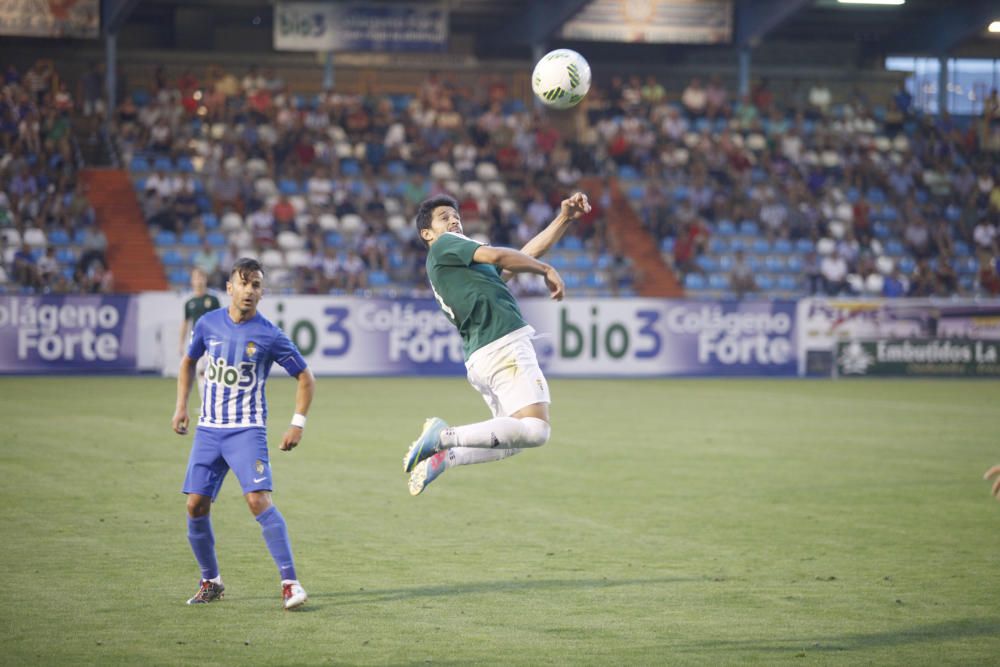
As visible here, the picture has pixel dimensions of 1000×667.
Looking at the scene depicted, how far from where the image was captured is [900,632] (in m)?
7.37

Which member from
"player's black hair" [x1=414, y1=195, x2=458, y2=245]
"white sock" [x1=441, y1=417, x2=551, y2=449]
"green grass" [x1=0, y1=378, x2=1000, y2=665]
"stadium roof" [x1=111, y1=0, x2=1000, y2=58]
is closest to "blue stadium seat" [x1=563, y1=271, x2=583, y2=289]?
"stadium roof" [x1=111, y1=0, x2=1000, y2=58]

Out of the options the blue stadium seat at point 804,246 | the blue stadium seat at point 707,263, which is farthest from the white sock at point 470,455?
the blue stadium seat at point 804,246

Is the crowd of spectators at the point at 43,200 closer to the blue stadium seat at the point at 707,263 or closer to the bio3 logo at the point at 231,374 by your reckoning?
the blue stadium seat at the point at 707,263

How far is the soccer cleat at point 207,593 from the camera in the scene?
7.88 meters

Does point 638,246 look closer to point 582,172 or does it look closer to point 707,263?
point 707,263

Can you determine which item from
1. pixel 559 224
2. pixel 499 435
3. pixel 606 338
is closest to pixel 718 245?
pixel 606 338

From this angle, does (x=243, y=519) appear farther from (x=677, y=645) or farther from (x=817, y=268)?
(x=817, y=268)

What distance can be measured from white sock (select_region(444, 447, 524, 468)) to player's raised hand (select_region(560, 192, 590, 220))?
1.51 m

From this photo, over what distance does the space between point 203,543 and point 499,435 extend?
6.16 ft

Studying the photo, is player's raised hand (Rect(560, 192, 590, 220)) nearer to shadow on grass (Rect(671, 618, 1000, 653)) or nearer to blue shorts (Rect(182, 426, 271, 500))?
blue shorts (Rect(182, 426, 271, 500))

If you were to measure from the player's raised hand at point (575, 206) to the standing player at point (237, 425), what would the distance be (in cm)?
189

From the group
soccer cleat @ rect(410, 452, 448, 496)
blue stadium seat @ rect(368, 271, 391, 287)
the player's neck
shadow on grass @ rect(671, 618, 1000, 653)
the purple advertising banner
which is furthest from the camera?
blue stadium seat @ rect(368, 271, 391, 287)

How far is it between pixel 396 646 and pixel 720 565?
316 cm

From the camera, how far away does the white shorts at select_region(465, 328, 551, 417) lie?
800cm
